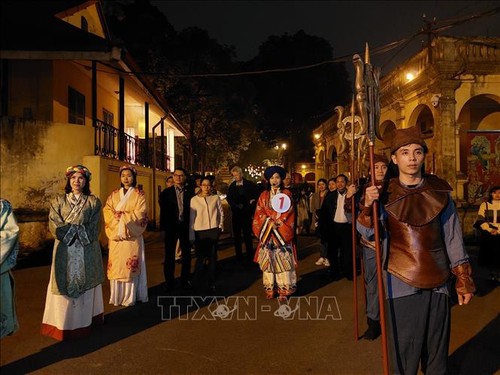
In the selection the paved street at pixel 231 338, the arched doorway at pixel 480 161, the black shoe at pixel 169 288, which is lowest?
the paved street at pixel 231 338

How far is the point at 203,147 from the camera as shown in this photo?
31.9 meters

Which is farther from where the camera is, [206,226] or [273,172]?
[206,226]

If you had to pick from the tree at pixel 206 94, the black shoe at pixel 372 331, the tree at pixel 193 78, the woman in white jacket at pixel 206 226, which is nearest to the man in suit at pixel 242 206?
the woman in white jacket at pixel 206 226

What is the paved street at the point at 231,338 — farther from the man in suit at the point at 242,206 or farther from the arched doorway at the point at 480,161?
the arched doorway at the point at 480,161

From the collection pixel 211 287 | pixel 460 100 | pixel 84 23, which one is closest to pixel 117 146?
pixel 84 23

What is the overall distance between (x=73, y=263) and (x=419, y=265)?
3638mm

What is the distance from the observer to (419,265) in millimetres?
3111

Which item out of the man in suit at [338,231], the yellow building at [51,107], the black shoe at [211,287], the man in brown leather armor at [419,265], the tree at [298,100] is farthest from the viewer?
the tree at [298,100]

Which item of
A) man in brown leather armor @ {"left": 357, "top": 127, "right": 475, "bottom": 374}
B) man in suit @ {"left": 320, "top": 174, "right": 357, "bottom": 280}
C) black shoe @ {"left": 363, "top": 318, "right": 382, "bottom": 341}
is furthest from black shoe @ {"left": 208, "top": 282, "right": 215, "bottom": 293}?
man in brown leather armor @ {"left": 357, "top": 127, "right": 475, "bottom": 374}

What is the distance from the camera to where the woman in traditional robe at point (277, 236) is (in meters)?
6.53

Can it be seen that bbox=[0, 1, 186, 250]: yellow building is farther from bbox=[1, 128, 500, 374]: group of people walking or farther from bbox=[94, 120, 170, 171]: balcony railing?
bbox=[1, 128, 500, 374]: group of people walking

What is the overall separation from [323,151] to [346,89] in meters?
17.8

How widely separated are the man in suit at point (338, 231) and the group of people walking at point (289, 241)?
0.07 ft

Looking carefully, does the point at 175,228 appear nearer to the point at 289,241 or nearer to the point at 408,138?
the point at 289,241
